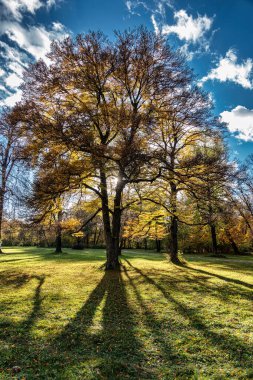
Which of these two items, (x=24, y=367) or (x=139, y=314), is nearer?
(x=24, y=367)

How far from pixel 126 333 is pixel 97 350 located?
3.19ft

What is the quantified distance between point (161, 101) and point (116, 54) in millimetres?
3377

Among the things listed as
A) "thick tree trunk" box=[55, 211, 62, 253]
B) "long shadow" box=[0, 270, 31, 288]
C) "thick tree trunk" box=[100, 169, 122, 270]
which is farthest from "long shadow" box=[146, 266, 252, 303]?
"thick tree trunk" box=[55, 211, 62, 253]

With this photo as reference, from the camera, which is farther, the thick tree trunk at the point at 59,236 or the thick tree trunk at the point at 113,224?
the thick tree trunk at the point at 59,236

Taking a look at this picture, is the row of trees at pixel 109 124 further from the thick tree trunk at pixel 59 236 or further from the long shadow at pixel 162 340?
the thick tree trunk at pixel 59 236

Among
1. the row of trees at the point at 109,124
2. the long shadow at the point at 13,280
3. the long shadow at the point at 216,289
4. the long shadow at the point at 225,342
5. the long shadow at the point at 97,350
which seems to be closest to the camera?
the long shadow at the point at 97,350

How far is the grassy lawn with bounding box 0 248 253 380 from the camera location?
407 centimetres

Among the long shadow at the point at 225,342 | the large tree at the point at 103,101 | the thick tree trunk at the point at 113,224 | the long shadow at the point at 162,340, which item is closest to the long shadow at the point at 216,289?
the long shadow at the point at 225,342

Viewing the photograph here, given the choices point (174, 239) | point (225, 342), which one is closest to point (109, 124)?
point (225, 342)

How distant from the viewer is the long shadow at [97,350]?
3981 millimetres

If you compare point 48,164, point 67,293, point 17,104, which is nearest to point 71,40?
point 17,104

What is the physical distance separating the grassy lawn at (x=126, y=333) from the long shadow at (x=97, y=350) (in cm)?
2

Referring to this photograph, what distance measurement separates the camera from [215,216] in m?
14.3

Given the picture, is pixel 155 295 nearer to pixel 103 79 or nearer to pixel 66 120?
pixel 66 120
